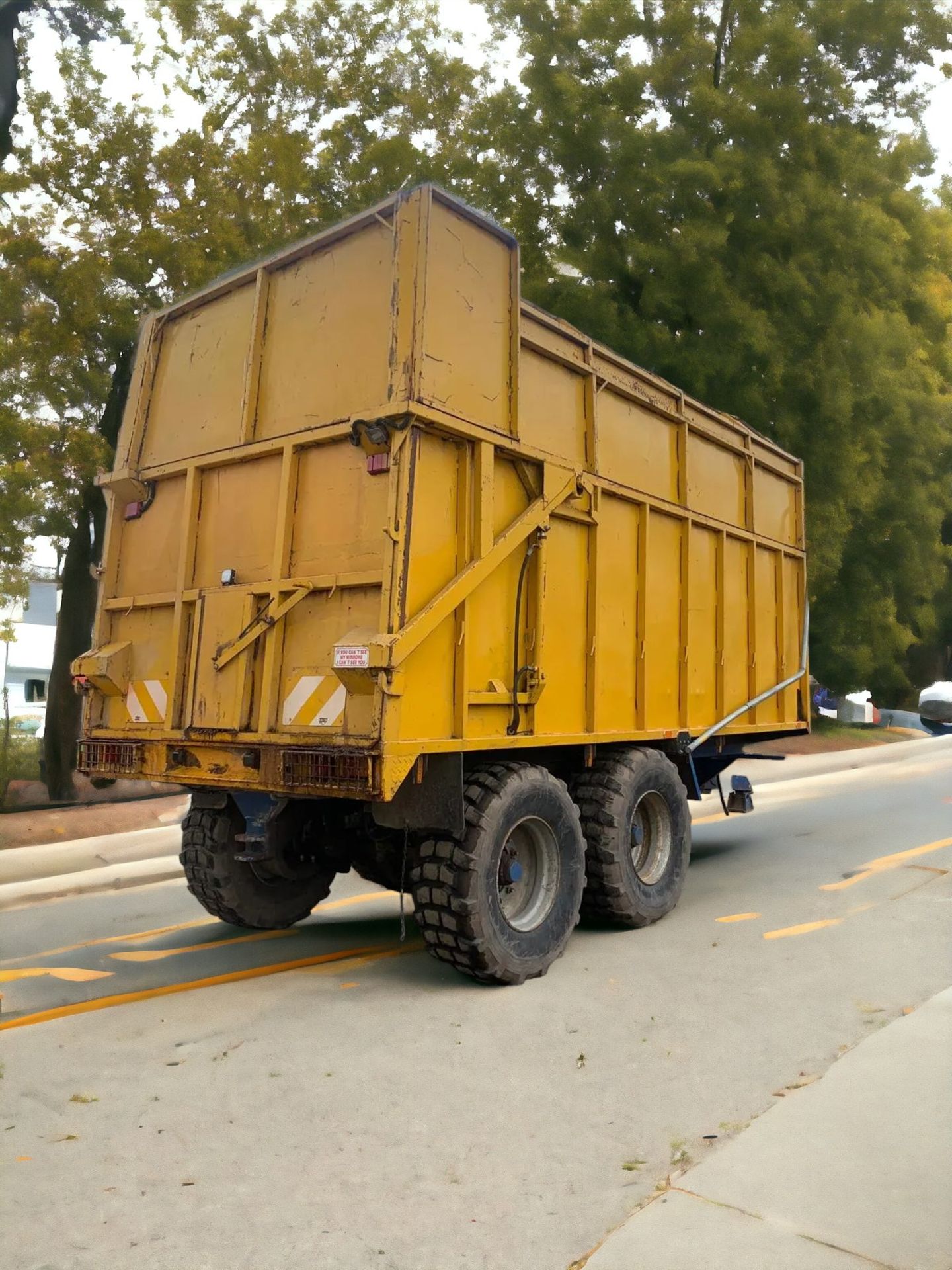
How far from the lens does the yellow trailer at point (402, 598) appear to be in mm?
5277

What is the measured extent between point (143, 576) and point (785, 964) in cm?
465

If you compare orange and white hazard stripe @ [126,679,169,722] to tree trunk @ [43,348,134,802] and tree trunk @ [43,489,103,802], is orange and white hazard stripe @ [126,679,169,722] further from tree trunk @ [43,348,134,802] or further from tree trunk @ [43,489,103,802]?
tree trunk @ [43,489,103,802]

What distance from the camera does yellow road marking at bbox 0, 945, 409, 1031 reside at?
16.8 feet

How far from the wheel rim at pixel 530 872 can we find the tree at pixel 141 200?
30.0ft

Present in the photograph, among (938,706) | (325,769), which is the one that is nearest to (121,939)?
(325,769)

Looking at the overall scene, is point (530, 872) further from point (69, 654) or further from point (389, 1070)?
point (69, 654)

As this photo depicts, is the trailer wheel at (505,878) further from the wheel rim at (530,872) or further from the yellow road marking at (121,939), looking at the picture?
the yellow road marking at (121,939)

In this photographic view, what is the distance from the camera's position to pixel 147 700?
6238 millimetres

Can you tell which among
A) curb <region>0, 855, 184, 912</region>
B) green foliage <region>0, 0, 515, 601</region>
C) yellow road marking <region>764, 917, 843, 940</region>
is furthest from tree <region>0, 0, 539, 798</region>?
yellow road marking <region>764, 917, 843, 940</region>

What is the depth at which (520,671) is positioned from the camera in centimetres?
592

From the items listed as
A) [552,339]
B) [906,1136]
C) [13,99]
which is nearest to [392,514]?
[552,339]

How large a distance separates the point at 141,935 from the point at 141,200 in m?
10.4

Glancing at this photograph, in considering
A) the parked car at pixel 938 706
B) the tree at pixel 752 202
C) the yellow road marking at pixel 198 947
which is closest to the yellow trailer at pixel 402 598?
the yellow road marking at pixel 198 947

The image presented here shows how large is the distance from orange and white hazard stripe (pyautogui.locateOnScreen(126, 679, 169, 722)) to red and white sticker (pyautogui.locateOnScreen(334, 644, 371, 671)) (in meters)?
1.64
